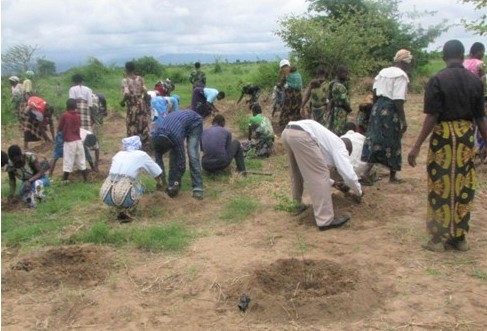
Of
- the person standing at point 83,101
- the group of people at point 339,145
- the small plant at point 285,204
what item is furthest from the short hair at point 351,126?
the person standing at point 83,101

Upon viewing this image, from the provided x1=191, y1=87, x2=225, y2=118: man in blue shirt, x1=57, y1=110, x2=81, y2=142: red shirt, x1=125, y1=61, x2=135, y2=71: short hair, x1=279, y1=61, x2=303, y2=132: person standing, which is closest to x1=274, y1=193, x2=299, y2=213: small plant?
x1=57, y1=110, x2=81, y2=142: red shirt

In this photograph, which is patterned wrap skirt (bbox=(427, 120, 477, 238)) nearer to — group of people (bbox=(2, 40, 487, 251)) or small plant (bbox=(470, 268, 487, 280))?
group of people (bbox=(2, 40, 487, 251))

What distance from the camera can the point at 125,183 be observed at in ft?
20.2

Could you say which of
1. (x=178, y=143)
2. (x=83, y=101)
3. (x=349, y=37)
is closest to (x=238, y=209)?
(x=178, y=143)

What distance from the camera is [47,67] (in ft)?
67.1

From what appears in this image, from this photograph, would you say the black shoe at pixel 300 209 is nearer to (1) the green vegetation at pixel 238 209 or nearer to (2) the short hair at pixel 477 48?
(1) the green vegetation at pixel 238 209

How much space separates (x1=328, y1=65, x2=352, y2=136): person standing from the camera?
816cm

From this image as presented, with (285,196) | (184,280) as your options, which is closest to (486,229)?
(285,196)

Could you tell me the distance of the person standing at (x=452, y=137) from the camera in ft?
15.0

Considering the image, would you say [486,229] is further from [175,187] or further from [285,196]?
[175,187]

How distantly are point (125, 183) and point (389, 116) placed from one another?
129 inches

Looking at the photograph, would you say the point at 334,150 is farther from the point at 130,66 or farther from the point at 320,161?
the point at 130,66

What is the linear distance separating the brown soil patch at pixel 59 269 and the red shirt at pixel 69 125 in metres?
3.01

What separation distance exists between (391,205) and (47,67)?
17.3 m
